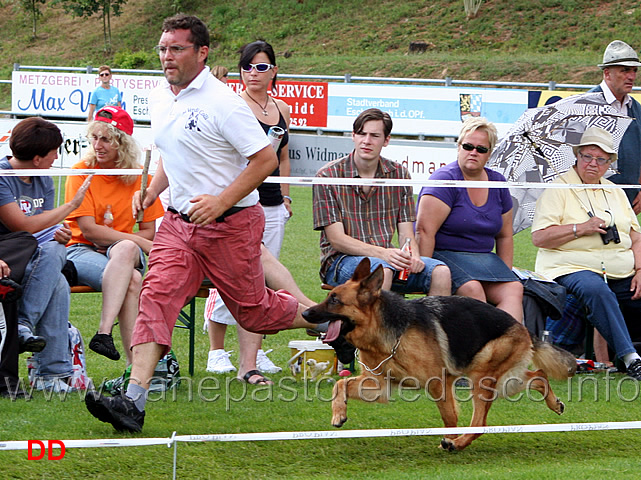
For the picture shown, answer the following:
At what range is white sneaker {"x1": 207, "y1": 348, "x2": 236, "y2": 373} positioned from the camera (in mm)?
6273

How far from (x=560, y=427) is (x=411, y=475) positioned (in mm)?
755

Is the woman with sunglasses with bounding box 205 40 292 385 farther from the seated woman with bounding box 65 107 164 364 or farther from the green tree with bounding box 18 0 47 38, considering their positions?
the green tree with bounding box 18 0 47 38

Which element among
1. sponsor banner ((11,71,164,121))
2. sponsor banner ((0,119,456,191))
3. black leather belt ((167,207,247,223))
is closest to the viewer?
black leather belt ((167,207,247,223))

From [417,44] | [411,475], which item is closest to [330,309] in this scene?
[411,475]

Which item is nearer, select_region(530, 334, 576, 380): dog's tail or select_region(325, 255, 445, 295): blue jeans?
select_region(530, 334, 576, 380): dog's tail

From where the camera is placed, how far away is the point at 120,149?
5.91 m

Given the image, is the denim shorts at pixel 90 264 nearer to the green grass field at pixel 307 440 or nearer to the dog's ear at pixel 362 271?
the green grass field at pixel 307 440

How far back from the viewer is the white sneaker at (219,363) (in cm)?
627

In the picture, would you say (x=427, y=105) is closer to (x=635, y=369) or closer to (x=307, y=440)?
(x=635, y=369)

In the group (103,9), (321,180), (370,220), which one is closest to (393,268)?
(370,220)

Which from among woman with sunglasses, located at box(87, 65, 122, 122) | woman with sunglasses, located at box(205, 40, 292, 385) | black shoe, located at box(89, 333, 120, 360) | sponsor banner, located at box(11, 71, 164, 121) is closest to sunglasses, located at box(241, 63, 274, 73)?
woman with sunglasses, located at box(205, 40, 292, 385)

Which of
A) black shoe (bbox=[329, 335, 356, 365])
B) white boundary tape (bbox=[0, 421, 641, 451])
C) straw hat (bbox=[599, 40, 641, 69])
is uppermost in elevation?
straw hat (bbox=[599, 40, 641, 69])

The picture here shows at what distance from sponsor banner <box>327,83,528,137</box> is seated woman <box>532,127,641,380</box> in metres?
10.5

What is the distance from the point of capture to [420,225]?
20.2ft
